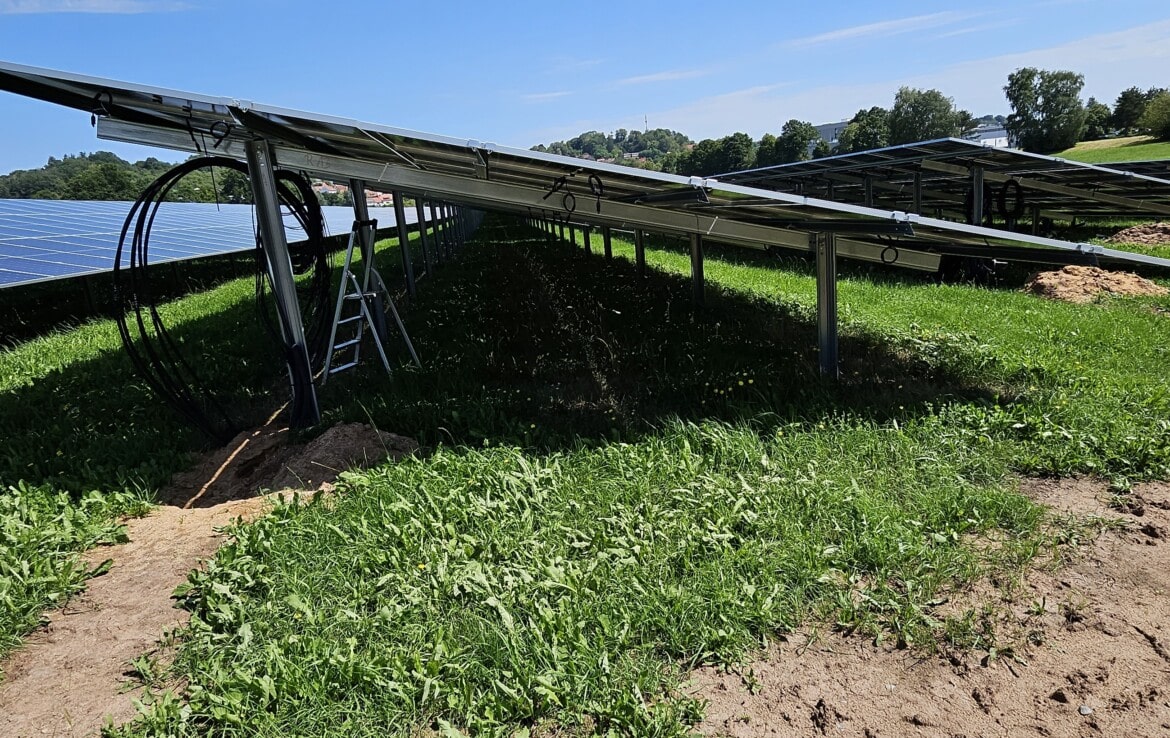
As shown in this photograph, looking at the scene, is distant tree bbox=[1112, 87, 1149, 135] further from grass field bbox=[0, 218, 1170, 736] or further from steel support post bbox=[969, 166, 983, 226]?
grass field bbox=[0, 218, 1170, 736]

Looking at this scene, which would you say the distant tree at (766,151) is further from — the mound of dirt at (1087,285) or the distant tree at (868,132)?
the mound of dirt at (1087,285)

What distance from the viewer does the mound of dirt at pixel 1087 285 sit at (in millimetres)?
9484

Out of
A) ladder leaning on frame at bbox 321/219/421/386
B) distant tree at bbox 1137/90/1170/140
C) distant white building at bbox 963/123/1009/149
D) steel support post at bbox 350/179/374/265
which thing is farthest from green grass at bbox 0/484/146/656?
distant tree at bbox 1137/90/1170/140

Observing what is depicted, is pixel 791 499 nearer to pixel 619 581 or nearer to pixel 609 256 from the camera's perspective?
pixel 619 581

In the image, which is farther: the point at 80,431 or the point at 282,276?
the point at 80,431

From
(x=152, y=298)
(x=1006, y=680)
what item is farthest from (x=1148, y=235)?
(x=152, y=298)

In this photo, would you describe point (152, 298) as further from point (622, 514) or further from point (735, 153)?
point (735, 153)

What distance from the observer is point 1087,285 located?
32.3 ft

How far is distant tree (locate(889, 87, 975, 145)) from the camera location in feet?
265

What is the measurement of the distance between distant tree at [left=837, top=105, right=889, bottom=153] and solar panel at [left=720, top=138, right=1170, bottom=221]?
68406mm

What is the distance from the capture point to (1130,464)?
167 inches

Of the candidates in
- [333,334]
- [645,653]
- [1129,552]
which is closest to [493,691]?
[645,653]

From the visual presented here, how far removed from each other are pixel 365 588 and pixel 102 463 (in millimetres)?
3301

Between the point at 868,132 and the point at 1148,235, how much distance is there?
76.6 meters
